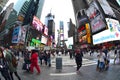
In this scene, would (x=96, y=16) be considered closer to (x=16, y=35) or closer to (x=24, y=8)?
(x=16, y=35)

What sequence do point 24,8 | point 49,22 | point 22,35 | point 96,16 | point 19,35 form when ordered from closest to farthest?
1. point 96,16
2. point 19,35
3. point 22,35
4. point 24,8
5. point 49,22

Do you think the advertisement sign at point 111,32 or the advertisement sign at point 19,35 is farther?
the advertisement sign at point 19,35

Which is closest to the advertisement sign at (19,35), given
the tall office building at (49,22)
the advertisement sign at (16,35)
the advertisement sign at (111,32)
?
the advertisement sign at (16,35)

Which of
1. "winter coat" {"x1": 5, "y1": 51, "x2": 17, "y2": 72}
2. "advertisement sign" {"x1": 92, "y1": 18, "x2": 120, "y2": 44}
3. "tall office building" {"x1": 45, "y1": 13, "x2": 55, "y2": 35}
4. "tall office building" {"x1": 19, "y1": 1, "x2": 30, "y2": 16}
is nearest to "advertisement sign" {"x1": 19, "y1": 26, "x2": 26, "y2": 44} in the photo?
"tall office building" {"x1": 19, "y1": 1, "x2": 30, "y2": 16}

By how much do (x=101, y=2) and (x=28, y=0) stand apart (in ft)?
128

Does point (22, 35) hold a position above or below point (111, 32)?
above

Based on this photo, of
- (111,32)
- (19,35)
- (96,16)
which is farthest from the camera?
(19,35)

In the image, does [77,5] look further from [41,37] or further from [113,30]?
[113,30]

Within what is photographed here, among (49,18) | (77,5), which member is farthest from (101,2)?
(49,18)

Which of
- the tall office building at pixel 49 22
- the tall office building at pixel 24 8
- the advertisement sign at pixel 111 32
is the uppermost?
the tall office building at pixel 49 22

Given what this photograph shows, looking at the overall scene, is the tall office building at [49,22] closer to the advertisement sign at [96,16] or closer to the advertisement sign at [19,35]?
the advertisement sign at [19,35]

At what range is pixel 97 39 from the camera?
80688 millimetres

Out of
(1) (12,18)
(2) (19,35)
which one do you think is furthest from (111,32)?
(1) (12,18)

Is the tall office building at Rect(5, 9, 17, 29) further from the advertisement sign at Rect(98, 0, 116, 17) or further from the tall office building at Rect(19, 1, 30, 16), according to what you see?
the advertisement sign at Rect(98, 0, 116, 17)
